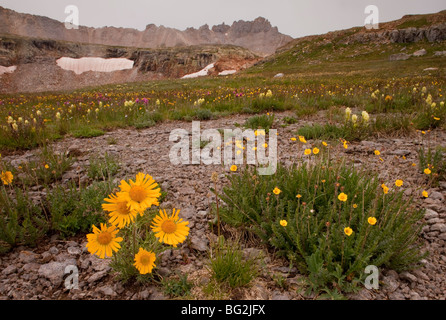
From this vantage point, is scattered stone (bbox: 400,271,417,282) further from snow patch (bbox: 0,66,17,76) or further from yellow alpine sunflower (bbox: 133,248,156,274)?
snow patch (bbox: 0,66,17,76)

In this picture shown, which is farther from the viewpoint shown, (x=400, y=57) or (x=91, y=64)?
(x=91, y=64)

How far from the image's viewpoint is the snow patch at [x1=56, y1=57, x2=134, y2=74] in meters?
71.3

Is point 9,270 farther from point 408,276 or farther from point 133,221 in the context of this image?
point 408,276

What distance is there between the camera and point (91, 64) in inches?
2970

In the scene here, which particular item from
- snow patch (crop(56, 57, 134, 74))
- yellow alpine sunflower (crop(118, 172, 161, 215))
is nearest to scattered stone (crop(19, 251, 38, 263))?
yellow alpine sunflower (crop(118, 172, 161, 215))

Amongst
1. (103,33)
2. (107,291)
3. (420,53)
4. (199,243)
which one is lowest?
(107,291)

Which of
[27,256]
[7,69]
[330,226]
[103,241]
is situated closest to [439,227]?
[330,226]

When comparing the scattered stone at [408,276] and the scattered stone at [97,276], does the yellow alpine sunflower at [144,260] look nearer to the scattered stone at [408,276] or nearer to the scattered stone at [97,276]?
the scattered stone at [97,276]

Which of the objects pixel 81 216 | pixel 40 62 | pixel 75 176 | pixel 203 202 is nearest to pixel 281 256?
pixel 203 202

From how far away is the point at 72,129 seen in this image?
22.1ft

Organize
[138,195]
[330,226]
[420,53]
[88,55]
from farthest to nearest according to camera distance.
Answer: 1. [88,55]
2. [420,53]
3. [330,226]
4. [138,195]

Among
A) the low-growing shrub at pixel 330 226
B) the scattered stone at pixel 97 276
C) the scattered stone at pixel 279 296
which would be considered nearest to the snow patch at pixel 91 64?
the scattered stone at pixel 97 276

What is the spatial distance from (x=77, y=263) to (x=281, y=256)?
72.6 inches
